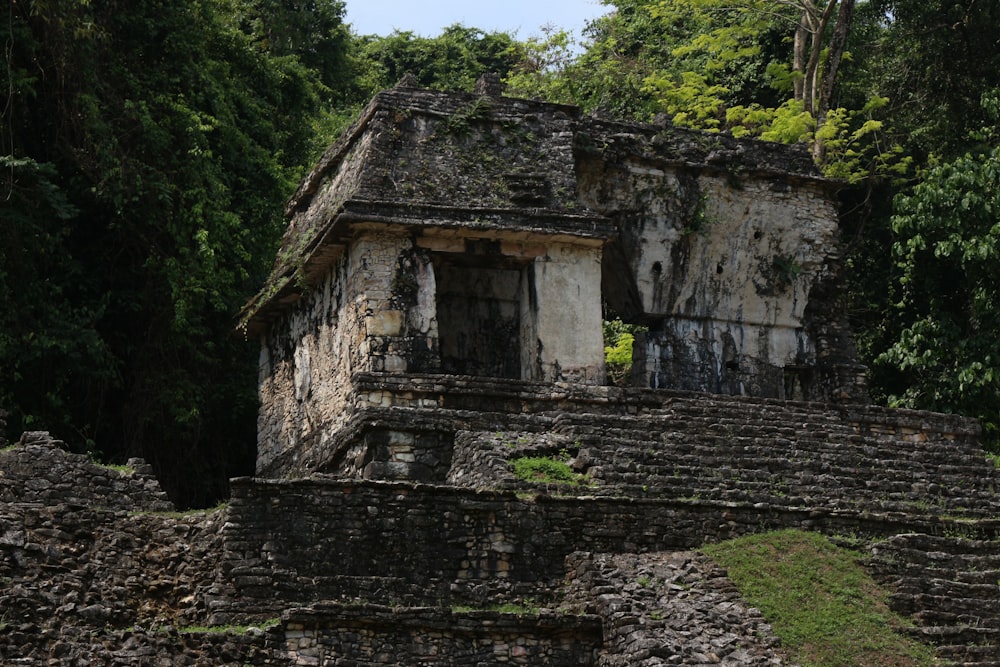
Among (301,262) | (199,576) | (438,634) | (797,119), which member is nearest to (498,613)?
(438,634)

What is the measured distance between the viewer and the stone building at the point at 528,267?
17.7 meters

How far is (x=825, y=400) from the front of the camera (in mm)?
20688

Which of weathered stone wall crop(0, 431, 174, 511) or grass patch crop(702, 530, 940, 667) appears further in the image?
weathered stone wall crop(0, 431, 174, 511)

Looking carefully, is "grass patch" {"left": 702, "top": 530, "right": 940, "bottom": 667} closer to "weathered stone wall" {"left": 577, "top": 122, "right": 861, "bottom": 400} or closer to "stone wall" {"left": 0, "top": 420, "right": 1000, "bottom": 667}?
"stone wall" {"left": 0, "top": 420, "right": 1000, "bottom": 667}

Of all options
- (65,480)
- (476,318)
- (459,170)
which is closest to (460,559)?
(65,480)

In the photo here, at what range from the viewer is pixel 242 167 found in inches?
871

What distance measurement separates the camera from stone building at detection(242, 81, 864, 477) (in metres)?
17.7

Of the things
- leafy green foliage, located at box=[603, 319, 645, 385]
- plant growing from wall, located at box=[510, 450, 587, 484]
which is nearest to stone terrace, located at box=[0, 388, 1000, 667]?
plant growing from wall, located at box=[510, 450, 587, 484]

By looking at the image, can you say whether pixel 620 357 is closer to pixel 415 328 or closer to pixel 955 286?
pixel 955 286

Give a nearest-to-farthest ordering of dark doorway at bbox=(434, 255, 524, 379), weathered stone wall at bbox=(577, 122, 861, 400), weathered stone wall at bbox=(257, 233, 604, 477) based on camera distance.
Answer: weathered stone wall at bbox=(257, 233, 604, 477) → dark doorway at bbox=(434, 255, 524, 379) → weathered stone wall at bbox=(577, 122, 861, 400)

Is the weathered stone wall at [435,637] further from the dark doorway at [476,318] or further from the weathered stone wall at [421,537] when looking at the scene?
the dark doorway at [476,318]

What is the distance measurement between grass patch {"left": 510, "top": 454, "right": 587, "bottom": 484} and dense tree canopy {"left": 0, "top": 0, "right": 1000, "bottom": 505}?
21.2 ft

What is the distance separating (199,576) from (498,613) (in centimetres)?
233

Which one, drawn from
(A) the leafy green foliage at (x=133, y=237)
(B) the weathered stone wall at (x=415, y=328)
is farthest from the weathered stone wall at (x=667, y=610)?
(A) the leafy green foliage at (x=133, y=237)
